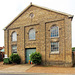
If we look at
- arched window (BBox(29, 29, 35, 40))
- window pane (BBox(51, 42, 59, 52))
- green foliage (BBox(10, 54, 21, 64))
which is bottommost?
green foliage (BBox(10, 54, 21, 64))

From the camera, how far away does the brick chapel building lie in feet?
33.8

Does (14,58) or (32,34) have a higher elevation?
(32,34)

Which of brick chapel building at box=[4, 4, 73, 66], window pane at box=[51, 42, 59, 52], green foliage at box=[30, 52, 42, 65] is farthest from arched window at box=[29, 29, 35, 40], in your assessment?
window pane at box=[51, 42, 59, 52]

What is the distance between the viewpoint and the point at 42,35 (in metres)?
11.6

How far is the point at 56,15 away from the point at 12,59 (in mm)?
10296

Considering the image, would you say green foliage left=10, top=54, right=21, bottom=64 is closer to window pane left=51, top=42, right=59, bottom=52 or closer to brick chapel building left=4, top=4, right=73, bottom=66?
brick chapel building left=4, top=4, right=73, bottom=66

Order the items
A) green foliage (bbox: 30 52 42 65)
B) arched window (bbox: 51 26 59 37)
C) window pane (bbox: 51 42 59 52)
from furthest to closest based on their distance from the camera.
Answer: arched window (bbox: 51 26 59 37)
window pane (bbox: 51 42 59 52)
green foliage (bbox: 30 52 42 65)

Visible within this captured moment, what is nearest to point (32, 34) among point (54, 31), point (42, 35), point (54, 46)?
point (42, 35)

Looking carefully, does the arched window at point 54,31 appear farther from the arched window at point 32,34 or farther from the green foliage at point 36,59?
the green foliage at point 36,59

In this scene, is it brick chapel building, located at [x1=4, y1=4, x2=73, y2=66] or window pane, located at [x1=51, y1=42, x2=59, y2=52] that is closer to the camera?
brick chapel building, located at [x1=4, y1=4, x2=73, y2=66]

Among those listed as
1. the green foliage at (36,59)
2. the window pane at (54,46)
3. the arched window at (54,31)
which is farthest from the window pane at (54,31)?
the green foliage at (36,59)

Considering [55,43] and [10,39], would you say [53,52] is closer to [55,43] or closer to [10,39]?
[55,43]

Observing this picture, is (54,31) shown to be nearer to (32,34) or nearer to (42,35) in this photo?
(42,35)

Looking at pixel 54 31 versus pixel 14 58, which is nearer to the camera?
pixel 54 31
